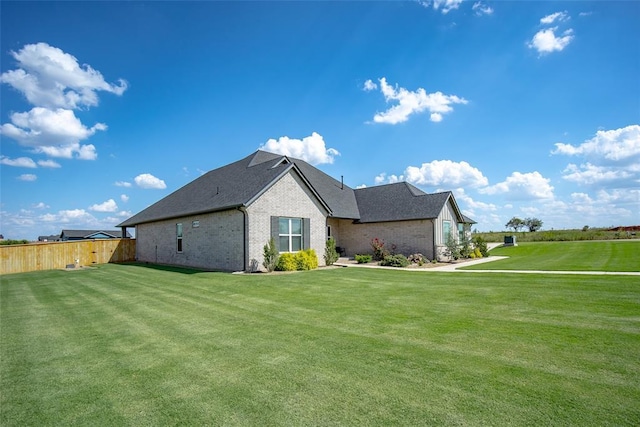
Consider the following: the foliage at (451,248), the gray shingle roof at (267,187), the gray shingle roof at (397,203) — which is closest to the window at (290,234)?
the gray shingle roof at (267,187)

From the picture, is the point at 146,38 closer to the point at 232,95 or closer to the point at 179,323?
the point at 232,95

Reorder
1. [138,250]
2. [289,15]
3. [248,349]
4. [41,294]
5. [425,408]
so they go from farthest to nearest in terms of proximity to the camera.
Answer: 1. [138,250]
2. [289,15]
3. [41,294]
4. [248,349]
5. [425,408]

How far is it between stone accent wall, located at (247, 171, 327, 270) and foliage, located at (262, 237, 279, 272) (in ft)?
0.87

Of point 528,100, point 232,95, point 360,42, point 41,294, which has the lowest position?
point 41,294

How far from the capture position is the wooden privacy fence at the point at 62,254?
20.5m

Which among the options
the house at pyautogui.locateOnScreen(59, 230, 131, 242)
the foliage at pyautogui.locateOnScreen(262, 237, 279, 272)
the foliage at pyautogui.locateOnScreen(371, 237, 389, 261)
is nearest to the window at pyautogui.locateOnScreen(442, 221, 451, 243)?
the foliage at pyautogui.locateOnScreen(371, 237, 389, 261)

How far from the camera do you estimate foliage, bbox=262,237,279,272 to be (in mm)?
15875

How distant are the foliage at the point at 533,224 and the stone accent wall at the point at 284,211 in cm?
5985

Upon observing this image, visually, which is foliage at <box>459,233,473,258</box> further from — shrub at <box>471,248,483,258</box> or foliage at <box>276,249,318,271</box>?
foliage at <box>276,249,318,271</box>

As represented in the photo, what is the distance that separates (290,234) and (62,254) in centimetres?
1713

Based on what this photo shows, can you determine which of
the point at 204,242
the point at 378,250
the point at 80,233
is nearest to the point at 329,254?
the point at 378,250

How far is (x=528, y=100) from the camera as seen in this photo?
15.8m

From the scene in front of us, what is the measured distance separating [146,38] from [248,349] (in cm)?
1603

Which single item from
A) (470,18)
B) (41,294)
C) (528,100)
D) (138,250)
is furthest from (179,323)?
(138,250)
